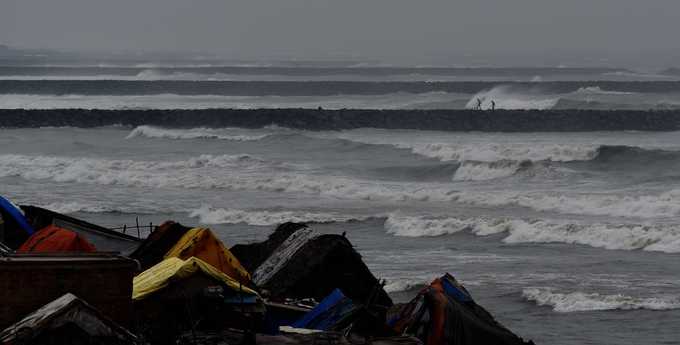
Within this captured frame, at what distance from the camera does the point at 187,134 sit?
62000 millimetres

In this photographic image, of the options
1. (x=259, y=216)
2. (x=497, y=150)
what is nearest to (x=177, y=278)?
(x=259, y=216)

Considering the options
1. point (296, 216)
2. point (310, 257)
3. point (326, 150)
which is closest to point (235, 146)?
point (326, 150)

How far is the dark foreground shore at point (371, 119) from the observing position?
211ft

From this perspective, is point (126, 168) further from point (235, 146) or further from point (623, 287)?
point (623, 287)

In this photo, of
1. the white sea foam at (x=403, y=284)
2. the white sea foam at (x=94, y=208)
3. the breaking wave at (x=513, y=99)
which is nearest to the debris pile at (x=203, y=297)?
the white sea foam at (x=403, y=284)

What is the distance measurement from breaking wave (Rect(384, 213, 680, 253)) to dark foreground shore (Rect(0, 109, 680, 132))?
33354mm

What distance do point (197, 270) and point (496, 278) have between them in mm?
9664

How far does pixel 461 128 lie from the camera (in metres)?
64.8

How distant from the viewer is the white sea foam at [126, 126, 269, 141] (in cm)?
6019

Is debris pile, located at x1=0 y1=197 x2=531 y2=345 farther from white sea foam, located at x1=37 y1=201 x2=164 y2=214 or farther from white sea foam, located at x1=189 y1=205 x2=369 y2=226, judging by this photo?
white sea foam, located at x1=37 y1=201 x2=164 y2=214

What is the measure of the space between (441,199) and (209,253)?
2040 cm

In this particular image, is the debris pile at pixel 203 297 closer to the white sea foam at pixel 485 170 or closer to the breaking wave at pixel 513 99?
the white sea foam at pixel 485 170

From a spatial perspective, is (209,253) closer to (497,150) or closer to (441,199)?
(441,199)

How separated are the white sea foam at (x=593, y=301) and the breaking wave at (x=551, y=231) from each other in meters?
5.78
